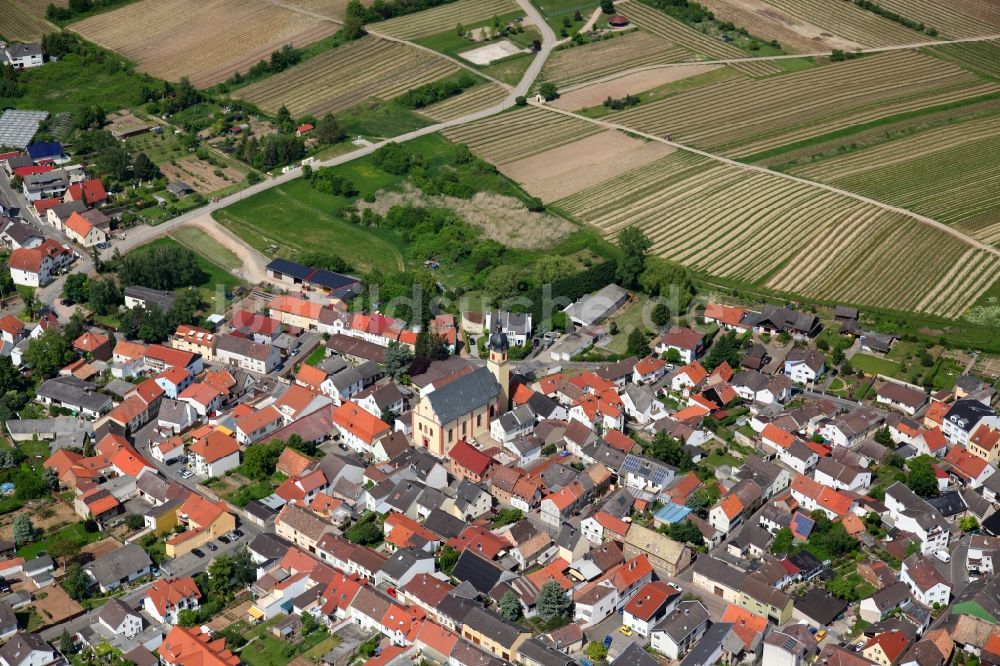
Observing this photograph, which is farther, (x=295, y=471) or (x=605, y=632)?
(x=295, y=471)

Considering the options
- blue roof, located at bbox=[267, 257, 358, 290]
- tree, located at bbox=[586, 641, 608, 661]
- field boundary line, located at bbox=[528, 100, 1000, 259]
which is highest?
field boundary line, located at bbox=[528, 100, 1000, 259]

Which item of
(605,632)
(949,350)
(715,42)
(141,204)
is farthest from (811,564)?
(715,42)

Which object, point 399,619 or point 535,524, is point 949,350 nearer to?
point 535,524

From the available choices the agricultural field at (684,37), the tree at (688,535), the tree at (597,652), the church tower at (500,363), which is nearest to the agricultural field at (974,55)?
the agricultural field at (684,37)

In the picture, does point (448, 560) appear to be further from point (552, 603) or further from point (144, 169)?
point (144, 169)

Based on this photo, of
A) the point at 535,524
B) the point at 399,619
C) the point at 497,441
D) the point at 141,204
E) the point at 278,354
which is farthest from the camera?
the point at 141,204

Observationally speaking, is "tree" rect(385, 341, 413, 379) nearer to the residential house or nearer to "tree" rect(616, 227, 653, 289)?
"tree" rect(616, 227, 653, 289)

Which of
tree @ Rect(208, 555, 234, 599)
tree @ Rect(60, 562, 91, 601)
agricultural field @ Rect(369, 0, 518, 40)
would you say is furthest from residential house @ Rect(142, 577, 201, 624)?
agricultural field @ Rect(369, 0, 518, 40)
